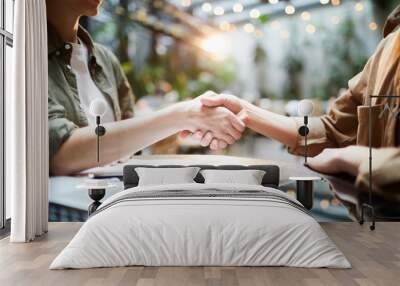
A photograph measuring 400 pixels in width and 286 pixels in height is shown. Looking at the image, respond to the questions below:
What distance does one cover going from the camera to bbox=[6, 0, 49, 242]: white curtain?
18.8 ft

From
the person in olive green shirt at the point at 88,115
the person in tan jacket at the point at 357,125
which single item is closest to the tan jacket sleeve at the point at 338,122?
the person in tan jacket at the point at 357,125

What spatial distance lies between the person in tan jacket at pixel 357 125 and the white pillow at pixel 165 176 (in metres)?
0.61

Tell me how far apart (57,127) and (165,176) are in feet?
4.99

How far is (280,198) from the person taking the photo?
5230 mm

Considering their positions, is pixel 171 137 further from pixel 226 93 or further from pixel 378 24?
pixel 378 24

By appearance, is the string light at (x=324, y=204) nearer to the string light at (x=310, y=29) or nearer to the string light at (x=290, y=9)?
the string light at (x=310, y=29)

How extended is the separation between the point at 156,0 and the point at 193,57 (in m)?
0.85

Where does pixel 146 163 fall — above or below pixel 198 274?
above

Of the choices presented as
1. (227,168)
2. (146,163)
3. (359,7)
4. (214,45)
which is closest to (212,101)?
(214,45)

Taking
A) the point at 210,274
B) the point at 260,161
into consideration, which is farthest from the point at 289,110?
the point at 210,274

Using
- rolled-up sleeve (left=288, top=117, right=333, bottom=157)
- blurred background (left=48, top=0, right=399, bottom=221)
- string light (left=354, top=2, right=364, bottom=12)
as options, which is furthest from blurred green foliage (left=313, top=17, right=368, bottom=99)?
rolled-up sleeve (left=288, top=117, right=333, bottom=157)

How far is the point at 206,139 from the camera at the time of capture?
23.7 feet

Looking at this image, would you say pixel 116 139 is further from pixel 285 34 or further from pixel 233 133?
pixel 285 34

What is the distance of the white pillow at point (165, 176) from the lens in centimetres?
664
